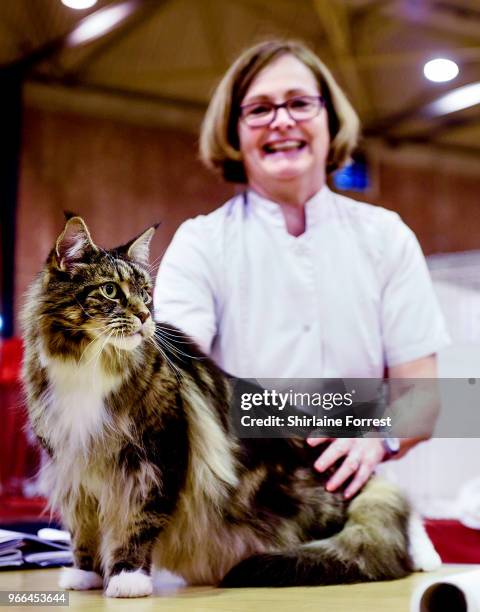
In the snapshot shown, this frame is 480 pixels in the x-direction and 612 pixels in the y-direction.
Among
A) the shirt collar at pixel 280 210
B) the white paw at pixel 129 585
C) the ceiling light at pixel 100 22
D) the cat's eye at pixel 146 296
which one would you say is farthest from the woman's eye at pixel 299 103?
the white paw at pixel 129 585

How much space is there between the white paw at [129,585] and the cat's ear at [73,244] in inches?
17.4

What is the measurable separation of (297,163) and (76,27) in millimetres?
722

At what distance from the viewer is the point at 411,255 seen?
154 centimetres

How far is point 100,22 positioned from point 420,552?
1.45 m

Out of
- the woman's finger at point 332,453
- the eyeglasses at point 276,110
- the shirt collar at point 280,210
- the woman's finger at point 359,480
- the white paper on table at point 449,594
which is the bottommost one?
the white paper on table at point 449,594

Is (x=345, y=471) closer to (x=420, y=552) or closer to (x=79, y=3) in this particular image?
(x=420, y=552)

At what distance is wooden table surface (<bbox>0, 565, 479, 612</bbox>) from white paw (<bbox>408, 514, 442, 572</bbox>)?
10cm

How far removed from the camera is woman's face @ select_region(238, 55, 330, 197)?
1527mm

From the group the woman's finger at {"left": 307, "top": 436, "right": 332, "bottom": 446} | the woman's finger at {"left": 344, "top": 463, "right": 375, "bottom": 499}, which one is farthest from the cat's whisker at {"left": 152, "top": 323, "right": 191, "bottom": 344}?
the woman's finger at {"left": 344, "top": 463, "right": 375, "bottom": 499}

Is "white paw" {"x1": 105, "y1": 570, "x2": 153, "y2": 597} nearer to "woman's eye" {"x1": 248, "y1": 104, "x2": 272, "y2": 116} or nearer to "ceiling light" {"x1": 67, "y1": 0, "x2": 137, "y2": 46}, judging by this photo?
"woman's eye" {"x1": 248, "y1": 104, "x2": 272, "y2": 116}

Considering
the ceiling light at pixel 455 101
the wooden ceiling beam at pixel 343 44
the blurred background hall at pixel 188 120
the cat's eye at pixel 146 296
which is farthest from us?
the wooden ceiling beam at pixel 343 44

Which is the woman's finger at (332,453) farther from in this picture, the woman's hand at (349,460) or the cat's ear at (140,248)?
the cat's ear at (140,248)

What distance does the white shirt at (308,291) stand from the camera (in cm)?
148

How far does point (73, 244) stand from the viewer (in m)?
1.09
